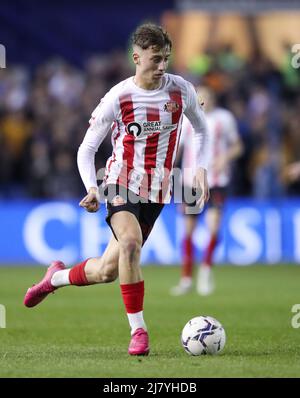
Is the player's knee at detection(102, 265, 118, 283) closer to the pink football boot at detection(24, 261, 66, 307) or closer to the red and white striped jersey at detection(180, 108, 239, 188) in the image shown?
the pink football boot at detection(24, 261, 66, 307)

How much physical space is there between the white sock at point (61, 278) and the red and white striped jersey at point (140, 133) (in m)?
0.78

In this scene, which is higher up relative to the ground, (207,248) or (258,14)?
(258,14)

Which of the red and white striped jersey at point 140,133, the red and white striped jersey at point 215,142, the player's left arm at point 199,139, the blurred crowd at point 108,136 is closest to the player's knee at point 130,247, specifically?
the red and white striped jersey at point 140,133

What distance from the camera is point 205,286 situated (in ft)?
40.9

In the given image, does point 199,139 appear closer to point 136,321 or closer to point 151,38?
point 151,38

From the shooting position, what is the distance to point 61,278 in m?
7.60

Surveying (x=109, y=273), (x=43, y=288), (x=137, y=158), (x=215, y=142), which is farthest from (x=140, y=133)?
(x=215, y=142)

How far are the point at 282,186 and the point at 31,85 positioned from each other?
4671mm

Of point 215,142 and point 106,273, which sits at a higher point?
point 215,142

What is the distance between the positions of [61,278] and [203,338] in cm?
120

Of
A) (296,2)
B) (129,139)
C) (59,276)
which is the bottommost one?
(59,276)

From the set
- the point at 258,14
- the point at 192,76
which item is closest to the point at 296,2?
the point at 258,14
